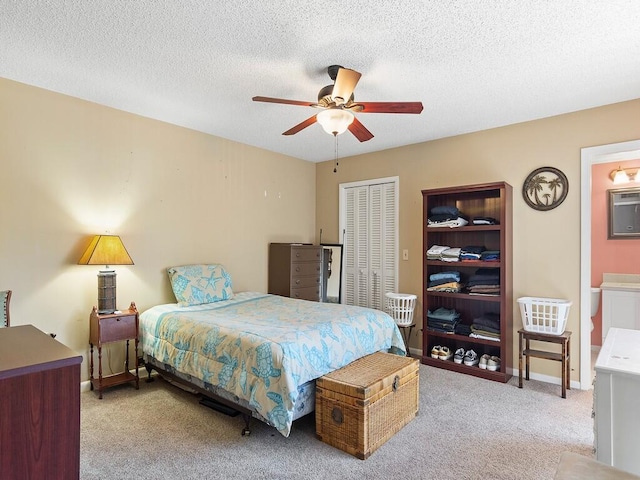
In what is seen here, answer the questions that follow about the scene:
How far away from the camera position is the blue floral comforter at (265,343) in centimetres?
231

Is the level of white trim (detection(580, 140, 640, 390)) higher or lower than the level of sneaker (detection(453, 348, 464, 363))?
higher

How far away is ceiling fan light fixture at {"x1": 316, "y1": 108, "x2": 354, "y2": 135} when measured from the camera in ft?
8.54

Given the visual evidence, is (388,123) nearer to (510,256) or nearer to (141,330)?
(510,256)

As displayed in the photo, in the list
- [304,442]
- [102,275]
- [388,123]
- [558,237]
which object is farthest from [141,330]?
[558,237]

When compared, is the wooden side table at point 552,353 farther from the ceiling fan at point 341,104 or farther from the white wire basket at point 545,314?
the ceiling fan at point 341,104

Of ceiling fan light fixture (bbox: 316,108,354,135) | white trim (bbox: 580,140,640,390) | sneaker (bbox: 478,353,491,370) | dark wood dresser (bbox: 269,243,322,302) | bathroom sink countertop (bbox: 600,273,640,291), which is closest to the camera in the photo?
ceiling fan light fixture (bbox: 316,108,354,135)

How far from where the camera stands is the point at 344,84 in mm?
2324

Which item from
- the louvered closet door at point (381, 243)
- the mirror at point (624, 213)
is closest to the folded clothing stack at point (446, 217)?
the louvered closet door at point (381, 243)

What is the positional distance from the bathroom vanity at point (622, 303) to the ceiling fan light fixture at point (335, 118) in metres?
3.76

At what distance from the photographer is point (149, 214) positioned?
12.4ft

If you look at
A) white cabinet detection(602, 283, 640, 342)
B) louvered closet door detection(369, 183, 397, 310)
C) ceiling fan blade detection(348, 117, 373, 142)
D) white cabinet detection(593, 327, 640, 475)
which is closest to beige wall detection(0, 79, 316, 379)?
louvered closet door detection(369, 183, 397, 310)

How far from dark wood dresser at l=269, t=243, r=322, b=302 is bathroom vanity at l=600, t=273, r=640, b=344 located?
3.37m

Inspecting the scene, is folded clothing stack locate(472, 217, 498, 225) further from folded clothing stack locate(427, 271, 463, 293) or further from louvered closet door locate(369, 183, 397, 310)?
louvered closet door locate(369, 183, 397, 310)

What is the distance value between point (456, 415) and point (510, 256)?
5.82 feet
